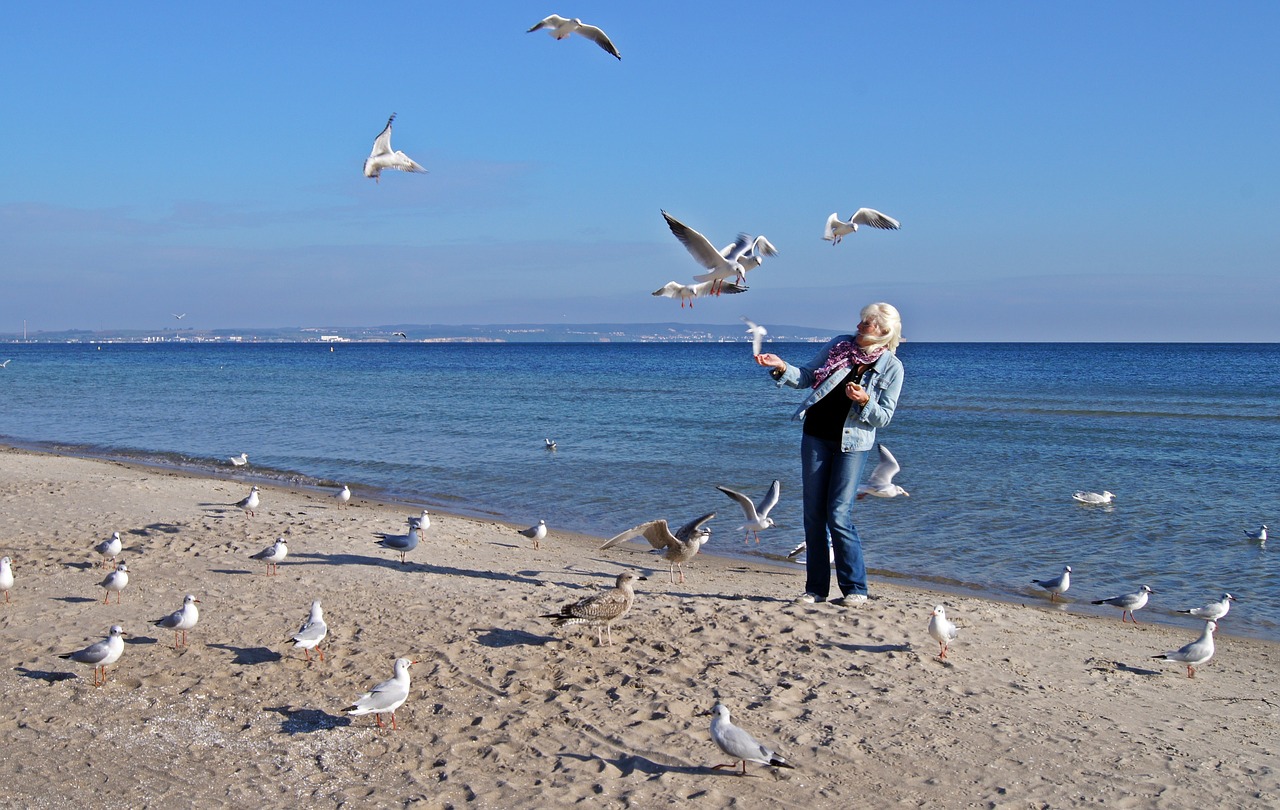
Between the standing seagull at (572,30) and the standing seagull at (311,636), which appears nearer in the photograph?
the standing seagull at (311,636)

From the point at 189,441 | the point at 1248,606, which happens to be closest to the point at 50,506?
the point at 189,441

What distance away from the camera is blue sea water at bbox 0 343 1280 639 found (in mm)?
10883

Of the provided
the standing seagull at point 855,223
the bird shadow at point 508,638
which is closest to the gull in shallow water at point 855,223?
the standing seagull at point 855,223

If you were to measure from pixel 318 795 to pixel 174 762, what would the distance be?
2.87ft

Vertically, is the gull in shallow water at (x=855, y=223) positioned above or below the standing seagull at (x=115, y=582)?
above

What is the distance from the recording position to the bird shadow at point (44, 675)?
5.93 m

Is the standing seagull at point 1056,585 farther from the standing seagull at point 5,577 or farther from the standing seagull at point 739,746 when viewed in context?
the standing seagull at point 5,577

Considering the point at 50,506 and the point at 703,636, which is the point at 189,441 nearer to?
the point at 50,506

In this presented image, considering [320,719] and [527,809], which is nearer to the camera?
[527,809]

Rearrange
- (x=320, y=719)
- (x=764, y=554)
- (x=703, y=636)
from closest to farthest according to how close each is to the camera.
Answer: (x=320, y=719) < (x=703, y=636) < (x=764, y=554)

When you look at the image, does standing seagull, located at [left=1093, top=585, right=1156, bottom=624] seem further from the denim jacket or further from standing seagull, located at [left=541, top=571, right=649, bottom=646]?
standing seagull, located at [left=541, top=571, right=649, bottom=646]

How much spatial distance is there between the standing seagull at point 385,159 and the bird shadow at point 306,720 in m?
6.39

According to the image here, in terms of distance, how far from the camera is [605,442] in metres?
22.3

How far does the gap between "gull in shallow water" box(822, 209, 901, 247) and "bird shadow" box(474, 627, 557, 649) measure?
17.4 feet
